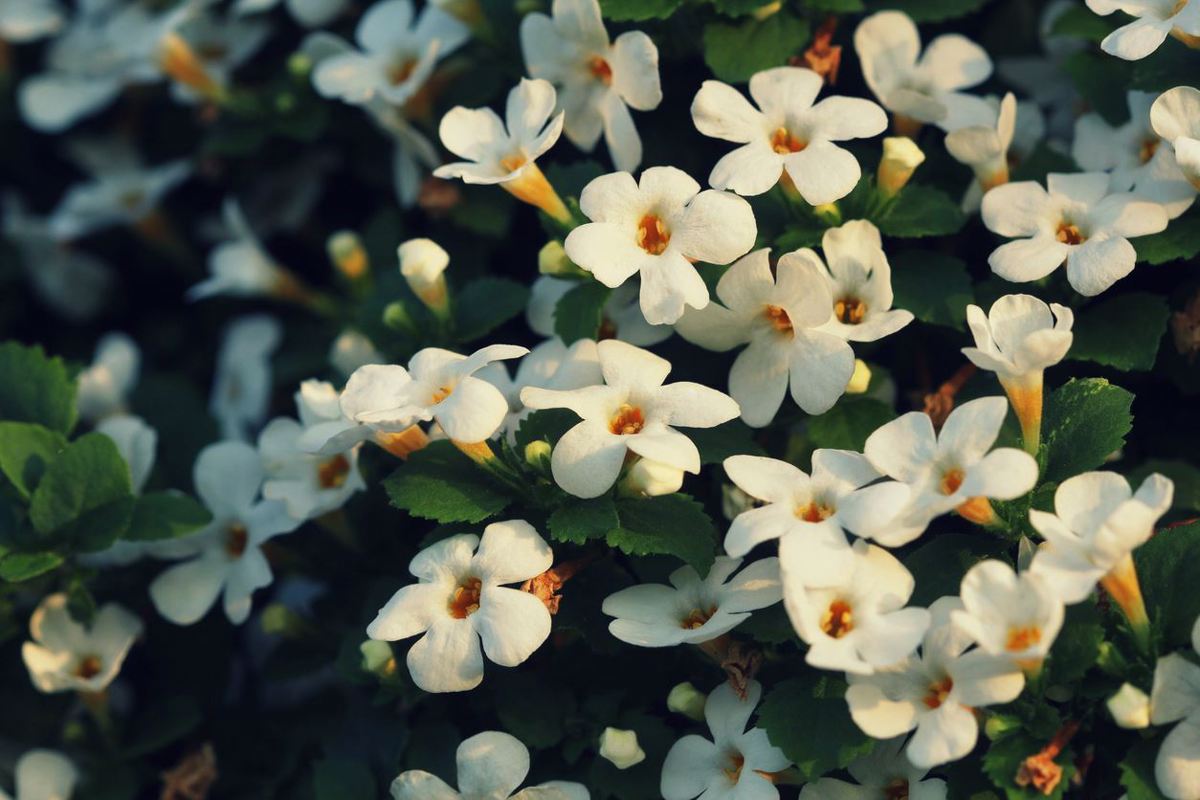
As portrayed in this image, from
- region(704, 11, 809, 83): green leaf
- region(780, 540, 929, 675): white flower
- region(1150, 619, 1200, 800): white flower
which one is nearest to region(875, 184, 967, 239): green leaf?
region(704, 11, 809, 83): green leaf

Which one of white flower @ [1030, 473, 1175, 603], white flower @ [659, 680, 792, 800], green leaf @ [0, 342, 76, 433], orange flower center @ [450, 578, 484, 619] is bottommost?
white flower @ [659, 680, 792, 800]

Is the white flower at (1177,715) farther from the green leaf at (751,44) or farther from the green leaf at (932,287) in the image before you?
the green leaf at (751,44)

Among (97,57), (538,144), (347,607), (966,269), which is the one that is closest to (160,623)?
(347,607)

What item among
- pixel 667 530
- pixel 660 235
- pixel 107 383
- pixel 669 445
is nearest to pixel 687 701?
pixel 667 530

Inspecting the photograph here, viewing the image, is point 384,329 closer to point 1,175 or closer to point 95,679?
point 95,679

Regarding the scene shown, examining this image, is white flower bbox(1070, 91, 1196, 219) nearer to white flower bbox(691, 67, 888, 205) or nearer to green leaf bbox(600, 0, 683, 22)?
white flower bbox(691, 67, 888, 205)

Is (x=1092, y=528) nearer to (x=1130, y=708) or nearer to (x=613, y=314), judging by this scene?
(x=1130, y=708)
